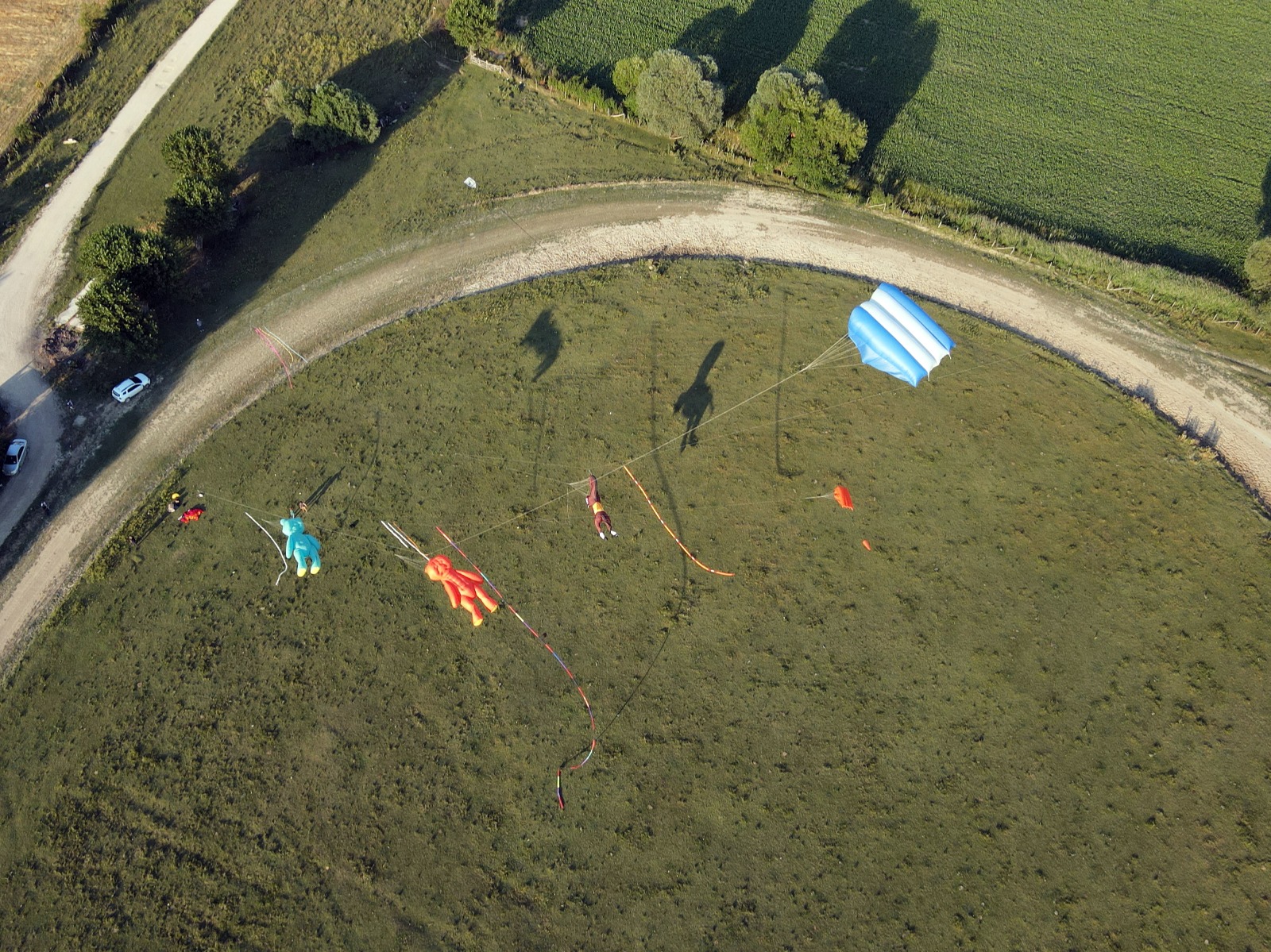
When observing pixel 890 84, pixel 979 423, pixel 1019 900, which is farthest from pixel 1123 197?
pixel 1019 900

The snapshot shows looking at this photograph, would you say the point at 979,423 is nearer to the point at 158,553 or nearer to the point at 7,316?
the point at 158,553

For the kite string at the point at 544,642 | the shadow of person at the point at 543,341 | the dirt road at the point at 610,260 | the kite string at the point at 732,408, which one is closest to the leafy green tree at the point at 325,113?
the dirt road at the point at 610,260

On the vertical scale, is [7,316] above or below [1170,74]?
above

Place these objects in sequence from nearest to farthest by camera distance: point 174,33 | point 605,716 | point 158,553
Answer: point 605,716 < point 158,553 < point 174,33

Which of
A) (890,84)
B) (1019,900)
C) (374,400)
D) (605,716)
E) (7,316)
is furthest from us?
(890,84)

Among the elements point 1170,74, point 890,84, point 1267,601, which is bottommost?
point 1267,601

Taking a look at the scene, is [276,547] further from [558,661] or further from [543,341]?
[543,341]
